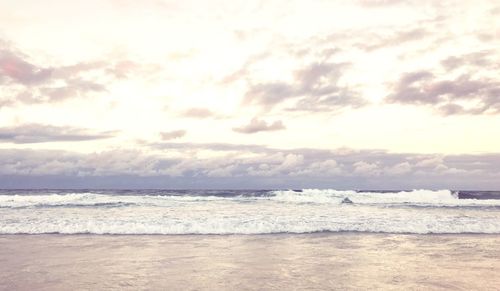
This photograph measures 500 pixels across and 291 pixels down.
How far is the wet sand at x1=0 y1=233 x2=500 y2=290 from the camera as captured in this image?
7637 mm

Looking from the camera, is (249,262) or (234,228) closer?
(249,262)

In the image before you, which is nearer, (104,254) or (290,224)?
(104,254)

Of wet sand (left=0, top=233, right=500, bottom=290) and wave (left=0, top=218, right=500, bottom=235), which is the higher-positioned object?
wave (left=0, top=218, right=500, bottom=235)

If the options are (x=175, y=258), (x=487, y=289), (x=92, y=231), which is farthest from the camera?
(x=92, y=231)

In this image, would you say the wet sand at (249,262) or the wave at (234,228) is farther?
the wave at (234,228)

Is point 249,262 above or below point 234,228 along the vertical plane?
below

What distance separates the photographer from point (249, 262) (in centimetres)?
946

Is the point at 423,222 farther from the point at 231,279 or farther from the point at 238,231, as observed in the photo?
the point at 231,279

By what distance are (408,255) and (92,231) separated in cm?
1066

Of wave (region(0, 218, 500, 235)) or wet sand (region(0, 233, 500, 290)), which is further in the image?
wave (region(0, 218, 500, 235))

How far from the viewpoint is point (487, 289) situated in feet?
23.9

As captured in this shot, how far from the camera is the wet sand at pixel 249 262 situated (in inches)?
301

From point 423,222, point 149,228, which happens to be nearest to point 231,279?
point 149,228

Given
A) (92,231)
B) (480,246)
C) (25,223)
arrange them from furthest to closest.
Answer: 1. (25,223)
2. (92,231)
3. (480,246)
